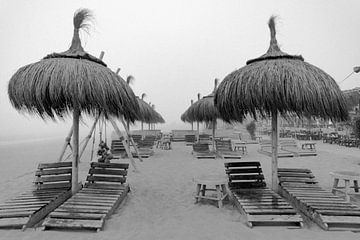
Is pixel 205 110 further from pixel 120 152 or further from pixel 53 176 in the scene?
pixel 53 176

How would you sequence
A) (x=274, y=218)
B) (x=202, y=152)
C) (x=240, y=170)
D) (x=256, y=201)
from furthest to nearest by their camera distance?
1. (x=202, y=152)
2. (x=240, y=170)
3. (x=256, y=201)
4. (x=274, y=218)

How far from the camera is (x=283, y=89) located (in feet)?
15.0

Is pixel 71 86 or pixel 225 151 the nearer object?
pixel 71 86

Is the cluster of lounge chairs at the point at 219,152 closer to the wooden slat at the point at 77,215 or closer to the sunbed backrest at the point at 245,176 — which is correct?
the sunbed backrest at the point at 245,176

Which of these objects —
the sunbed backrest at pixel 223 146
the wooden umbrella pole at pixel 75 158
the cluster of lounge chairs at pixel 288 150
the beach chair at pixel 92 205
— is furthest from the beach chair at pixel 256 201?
the cluster of lounge chairs at pixel 288 150

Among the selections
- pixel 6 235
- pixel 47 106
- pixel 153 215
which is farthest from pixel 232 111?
pixel 6 235

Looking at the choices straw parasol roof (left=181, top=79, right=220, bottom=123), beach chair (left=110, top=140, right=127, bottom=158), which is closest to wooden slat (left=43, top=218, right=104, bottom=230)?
beach chair (left=110, top=140, right=127, bottom=158)

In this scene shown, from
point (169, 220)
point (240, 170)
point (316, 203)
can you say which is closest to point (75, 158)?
point (169, 220)

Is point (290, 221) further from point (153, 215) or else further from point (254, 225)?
point (153, 215)

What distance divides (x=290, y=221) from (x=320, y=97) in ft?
7.23

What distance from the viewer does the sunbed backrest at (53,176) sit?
17.7ft

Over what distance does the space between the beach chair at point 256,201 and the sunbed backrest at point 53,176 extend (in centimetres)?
350

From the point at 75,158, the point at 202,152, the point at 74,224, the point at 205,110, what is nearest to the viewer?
the point at 74,224

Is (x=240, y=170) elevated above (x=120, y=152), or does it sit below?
above
